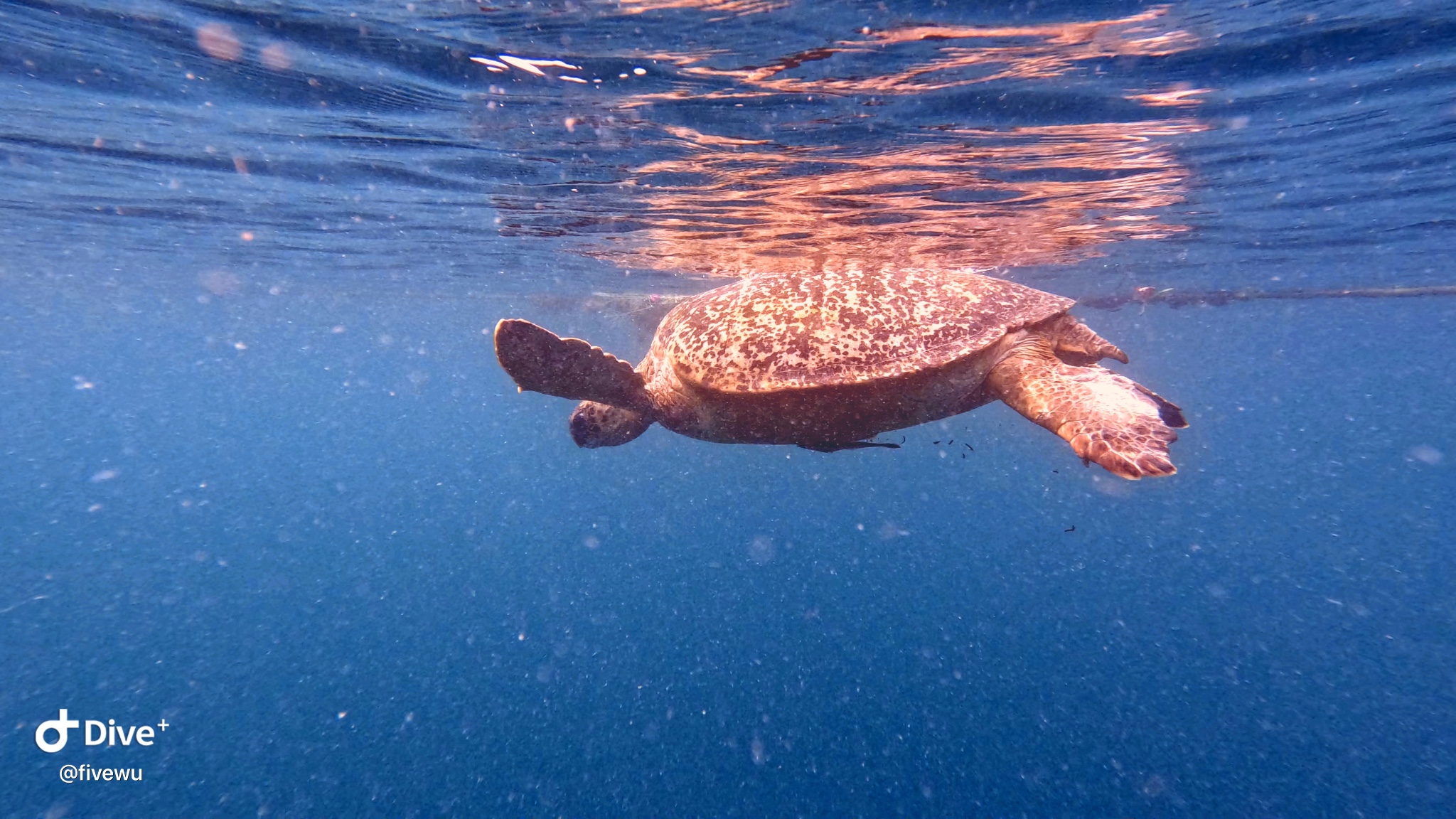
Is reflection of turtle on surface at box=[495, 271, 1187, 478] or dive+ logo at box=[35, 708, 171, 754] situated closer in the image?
reflection of turtle on surface at box=[495, 271, 1187, 478]

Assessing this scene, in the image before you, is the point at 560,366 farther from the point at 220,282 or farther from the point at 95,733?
the point at 220,282

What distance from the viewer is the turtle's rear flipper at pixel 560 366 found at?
516 cm

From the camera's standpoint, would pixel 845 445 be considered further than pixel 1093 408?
Yes

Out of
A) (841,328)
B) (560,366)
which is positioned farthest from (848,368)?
(560,366)

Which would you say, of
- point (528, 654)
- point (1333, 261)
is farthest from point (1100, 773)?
point (1333, 261)

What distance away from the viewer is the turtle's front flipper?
4691 millimetres

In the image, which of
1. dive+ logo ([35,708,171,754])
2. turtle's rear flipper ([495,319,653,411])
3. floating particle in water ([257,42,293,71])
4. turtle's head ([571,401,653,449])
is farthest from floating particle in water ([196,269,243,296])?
turtle's rear flipper ([495,319,653,411])

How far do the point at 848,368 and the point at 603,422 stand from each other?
10.9 ft

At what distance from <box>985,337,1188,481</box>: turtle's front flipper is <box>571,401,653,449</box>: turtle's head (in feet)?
14.1

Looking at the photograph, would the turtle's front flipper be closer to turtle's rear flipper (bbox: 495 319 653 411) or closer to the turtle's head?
turtle's rear flipper (bbox: 495 319 653 411)

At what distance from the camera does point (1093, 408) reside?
5.43 meters

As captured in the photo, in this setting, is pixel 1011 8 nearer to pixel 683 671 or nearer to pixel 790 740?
pixel 790 740

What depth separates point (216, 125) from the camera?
349 inches

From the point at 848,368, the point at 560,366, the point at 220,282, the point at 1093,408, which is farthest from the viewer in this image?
the point at 220,282
